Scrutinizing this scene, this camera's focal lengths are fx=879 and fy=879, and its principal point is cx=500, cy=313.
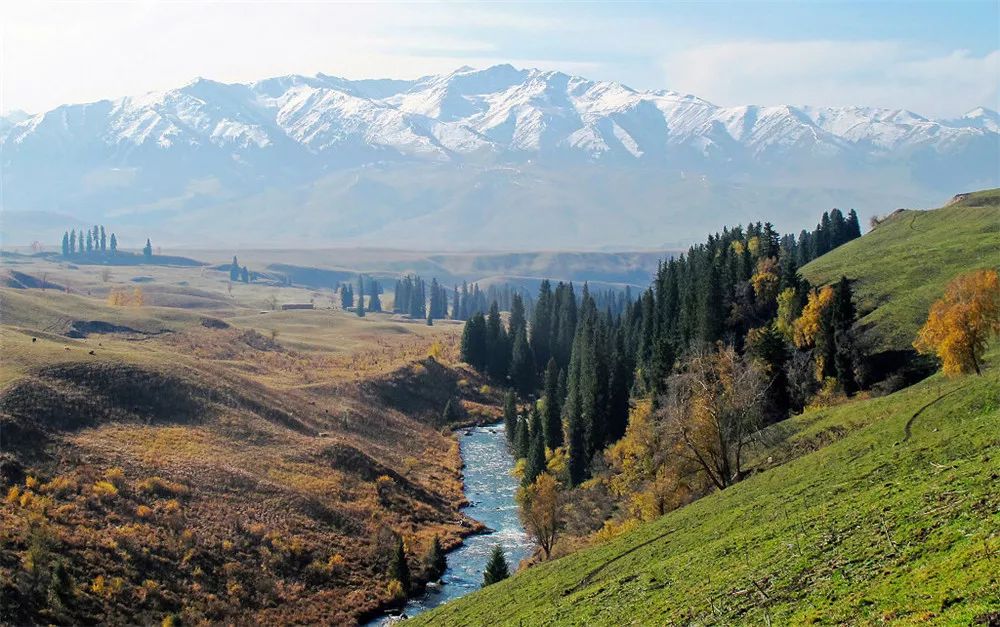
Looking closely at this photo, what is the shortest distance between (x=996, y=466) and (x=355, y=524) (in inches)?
2526

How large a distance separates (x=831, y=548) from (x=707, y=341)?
70804 mm

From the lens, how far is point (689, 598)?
3294cm

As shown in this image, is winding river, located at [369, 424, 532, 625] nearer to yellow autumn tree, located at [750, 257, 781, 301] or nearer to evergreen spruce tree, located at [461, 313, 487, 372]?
evergreen spruce tree, located at [461, 313, 487, 372]

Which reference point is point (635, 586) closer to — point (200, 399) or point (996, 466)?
point (996, 466)

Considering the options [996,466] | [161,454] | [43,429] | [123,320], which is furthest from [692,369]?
[123,320]

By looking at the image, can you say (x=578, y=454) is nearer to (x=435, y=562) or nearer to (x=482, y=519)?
(x=482, y=519)

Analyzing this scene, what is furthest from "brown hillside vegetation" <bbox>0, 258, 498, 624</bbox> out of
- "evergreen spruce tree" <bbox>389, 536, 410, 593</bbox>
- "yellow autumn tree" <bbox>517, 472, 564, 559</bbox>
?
"yellow autumn tree" <bbox>517, 472, 564, 559</bbox>

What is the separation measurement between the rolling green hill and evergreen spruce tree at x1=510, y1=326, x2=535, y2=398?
360ft

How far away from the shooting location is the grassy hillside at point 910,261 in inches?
3477

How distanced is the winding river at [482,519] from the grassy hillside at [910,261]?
4118 centimetres

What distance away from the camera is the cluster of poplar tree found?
85125 millimetres

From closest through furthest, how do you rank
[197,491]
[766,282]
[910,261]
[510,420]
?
[197,491], [910,261], [766,282], [510,420]

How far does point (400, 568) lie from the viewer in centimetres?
7506

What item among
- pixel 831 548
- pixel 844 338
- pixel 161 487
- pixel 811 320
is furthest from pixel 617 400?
pixel 831 548
